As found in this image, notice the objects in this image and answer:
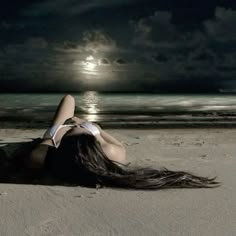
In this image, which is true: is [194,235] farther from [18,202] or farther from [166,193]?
[18,202]

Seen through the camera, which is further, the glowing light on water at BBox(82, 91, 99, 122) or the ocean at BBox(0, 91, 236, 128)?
the glowing light on water at BBox(82, 91, 99, 122)

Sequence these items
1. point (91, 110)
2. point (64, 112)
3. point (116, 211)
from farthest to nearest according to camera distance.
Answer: point (91, 110) < point (64, 112) < point (116, 211)

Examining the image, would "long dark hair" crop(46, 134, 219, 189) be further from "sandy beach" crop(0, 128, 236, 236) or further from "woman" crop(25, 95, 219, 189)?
"sandy beach" crop(0, 128, 236, 236)

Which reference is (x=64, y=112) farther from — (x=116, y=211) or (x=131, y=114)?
(x=131, y=114)

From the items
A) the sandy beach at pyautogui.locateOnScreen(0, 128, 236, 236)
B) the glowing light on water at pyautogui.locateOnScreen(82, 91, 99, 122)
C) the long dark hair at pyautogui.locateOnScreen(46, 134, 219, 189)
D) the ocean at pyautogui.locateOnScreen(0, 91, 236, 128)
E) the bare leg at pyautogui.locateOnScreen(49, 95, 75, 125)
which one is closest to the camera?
the sandy beach at pyautogui.locateOnScreen(0, 128, 236, 236)

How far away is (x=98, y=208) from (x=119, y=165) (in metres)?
1.29

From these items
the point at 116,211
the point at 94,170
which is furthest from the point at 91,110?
the point at 116,211

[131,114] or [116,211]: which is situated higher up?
[116,211]

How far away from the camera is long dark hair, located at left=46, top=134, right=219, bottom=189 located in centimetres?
427

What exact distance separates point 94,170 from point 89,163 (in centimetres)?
9

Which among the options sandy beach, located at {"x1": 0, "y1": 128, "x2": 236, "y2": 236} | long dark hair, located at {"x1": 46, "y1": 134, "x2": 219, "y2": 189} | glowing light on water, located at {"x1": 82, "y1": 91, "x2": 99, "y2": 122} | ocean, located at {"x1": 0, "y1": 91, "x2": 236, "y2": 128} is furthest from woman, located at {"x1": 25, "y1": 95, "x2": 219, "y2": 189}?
glowing light on water, located at {"x1": 82, "y1": 91, "x2": 99, "y2": 122}

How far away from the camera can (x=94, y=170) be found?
4.30 m

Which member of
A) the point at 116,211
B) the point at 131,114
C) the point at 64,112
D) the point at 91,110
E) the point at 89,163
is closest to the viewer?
the point at 116,211

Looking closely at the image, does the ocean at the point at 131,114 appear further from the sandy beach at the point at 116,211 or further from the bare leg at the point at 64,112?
the sandy beach at the point at 116,211
